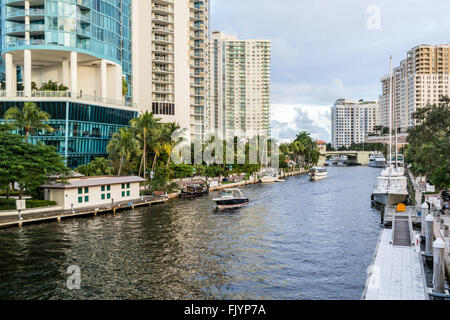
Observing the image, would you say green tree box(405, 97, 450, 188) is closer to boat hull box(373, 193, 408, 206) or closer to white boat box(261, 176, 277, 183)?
boat hull box(373, 193, 408, 206)

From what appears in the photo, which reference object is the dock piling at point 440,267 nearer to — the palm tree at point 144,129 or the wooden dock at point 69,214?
the wooden dock at point 69,214

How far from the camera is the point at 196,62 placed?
457 feet

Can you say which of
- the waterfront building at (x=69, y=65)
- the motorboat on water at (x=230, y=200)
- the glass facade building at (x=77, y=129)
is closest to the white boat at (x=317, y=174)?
the waterfront building at (x=69, y=65)

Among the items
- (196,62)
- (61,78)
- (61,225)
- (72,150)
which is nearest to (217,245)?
(61,225)

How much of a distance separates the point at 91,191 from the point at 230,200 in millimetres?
20615

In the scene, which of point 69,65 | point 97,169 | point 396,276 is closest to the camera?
point 396,276

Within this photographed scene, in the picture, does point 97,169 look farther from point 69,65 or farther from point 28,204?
point 69,65

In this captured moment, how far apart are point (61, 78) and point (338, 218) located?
73.6 m

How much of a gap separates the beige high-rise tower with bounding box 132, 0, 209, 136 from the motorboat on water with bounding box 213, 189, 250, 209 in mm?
65069

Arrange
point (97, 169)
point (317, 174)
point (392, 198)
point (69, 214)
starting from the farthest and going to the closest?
point (317, 174)
point (97, 169)
point (392, 198)
point (69, 214)

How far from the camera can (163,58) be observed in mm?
125375

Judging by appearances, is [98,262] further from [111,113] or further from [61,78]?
[61,78]

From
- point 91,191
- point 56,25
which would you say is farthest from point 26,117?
point 56,25

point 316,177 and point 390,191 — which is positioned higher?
point 390,191
